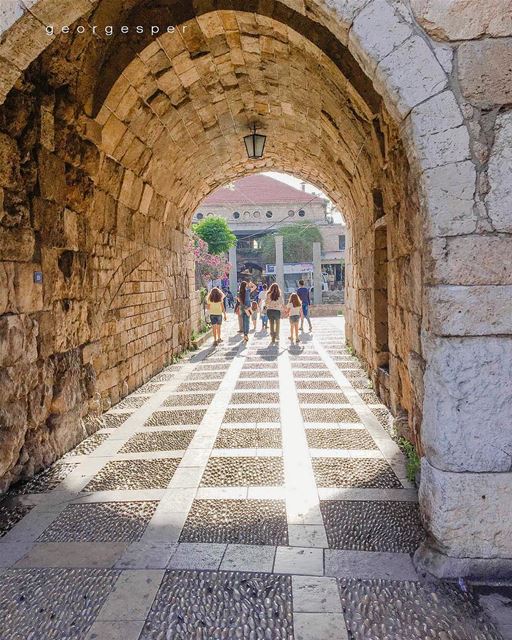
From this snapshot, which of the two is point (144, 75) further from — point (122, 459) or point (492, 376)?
point (492, 376)

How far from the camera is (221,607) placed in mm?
2039

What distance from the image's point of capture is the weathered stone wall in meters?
3.22

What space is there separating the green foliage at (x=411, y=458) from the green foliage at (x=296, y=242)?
81.1 ft

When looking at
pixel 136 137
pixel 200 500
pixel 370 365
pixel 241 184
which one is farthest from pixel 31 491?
pixel 241 184

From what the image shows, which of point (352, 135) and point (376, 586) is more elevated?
point (352, 135)

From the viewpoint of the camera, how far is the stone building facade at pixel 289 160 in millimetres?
2105

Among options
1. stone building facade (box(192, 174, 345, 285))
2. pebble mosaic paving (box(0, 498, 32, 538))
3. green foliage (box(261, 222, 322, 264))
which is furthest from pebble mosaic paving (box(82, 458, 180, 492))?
stone building facade (box(192, 174, 345, 285))

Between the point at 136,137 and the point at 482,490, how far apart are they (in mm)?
4789

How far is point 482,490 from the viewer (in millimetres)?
2135

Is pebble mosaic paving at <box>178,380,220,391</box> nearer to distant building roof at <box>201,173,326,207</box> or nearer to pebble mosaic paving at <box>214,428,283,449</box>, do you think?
pebble mosaic paving at <box>214,428,283,449</box>

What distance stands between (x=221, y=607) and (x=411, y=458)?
6.08 feet

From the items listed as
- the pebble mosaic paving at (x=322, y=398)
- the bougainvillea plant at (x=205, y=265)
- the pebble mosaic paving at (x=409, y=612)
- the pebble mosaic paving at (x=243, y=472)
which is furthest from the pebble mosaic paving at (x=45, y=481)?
the bougainvillea plant at (x=205, y=265)

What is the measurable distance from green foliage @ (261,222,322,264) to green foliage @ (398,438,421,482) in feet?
81.1

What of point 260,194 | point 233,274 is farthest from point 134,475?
point 260,194
